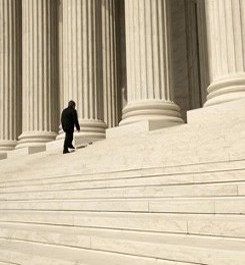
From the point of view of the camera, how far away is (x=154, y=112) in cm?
4506

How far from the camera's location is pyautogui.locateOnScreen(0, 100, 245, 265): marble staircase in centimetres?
1816

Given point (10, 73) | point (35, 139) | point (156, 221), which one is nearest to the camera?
point (156, 221)

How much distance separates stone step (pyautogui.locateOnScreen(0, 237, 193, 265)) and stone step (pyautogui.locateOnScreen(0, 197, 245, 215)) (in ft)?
11.6

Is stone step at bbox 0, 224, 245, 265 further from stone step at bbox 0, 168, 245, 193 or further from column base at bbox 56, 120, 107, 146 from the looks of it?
column base at bbox 56, 120, 107, 146

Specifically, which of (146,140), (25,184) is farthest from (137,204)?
(25,184)

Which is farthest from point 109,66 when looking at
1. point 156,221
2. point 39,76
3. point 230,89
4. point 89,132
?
point 156,221

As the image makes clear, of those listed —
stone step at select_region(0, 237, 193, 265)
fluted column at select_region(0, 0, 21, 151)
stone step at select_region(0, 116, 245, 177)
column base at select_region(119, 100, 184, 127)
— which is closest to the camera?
stone step at select_region(0, 237, 193, 265)


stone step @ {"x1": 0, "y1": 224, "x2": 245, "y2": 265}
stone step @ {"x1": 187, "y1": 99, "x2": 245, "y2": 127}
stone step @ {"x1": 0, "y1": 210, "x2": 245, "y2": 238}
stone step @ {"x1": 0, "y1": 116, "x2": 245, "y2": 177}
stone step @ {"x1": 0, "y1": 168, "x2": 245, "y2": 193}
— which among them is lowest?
stone step @ {"x1": 0, "y1": 224, "x2": 245, "y2": 265}

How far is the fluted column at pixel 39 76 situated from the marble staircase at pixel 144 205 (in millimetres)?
29221

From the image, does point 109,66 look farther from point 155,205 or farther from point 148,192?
point 155,205

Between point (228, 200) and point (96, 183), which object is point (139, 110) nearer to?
point (96, 183)

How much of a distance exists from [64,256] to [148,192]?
6327mm

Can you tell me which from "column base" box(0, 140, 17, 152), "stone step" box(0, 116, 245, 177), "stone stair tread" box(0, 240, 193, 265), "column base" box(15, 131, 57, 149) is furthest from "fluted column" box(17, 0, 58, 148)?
"stone stair tread" box(0, 240, 193, 265)

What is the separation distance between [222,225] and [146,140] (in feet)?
62.6
